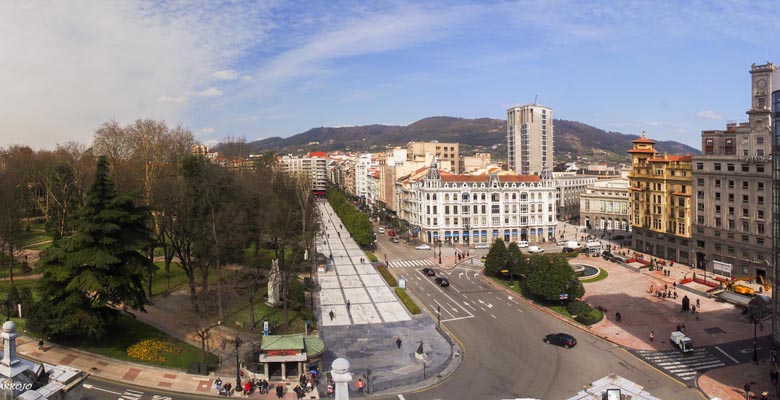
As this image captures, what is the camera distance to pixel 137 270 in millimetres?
32969

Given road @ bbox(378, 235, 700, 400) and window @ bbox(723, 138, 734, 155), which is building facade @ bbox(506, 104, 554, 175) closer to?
window @ bbox(723, 138, 734, 155)

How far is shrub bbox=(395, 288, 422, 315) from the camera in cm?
4517

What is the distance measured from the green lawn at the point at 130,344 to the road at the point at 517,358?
13.3 meters

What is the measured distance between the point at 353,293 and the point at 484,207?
34.4 meters

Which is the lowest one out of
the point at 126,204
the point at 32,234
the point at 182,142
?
the point at 32,234

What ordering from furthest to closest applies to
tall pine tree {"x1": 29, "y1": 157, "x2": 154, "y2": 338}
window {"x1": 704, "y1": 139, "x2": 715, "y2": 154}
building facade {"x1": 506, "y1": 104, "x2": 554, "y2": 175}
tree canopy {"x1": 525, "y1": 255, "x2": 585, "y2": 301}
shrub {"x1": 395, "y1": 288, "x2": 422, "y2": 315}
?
building facade {"x1": 506, "y1": 104, "x2": 554, "y2": 175}
window {"x1": 704, "y1": 139, "x2": 715, "y2": 154}
shrub {"x1": 395, "y1": 288, "x2": 422, "y2": 315}
tree canopy {"x1": 525, "y1": 255, "x2": 585, "y2": 301}
tall pine tree {"x1": 29, "y1": 157, "x2": 154, "y2": 338}

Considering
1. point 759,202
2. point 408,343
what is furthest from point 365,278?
point 759,202

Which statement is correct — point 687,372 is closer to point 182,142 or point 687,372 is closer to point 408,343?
point 408,343

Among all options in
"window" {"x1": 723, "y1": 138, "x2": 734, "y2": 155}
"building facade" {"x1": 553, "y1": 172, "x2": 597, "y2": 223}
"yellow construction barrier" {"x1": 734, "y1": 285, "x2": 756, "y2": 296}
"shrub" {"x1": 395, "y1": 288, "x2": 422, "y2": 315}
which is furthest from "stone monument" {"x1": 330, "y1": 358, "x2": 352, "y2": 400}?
"building facade" {"x1": 553, "y1": 172, "x2": 597, "y2": 223}

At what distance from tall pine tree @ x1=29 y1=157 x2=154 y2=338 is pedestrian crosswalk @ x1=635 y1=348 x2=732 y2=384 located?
3179 cm

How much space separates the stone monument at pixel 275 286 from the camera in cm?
4500

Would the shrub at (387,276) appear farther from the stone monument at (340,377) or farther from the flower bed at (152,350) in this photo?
the stone monument at (340,377)

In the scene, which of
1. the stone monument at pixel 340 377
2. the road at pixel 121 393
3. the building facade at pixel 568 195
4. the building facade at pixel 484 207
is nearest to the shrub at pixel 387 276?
the building facade at pixel 484 207

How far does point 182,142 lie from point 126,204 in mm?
46475
